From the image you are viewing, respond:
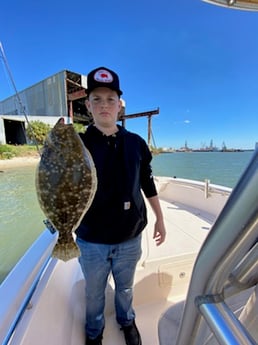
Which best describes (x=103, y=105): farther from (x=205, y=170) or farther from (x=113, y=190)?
(x=205, y=170)

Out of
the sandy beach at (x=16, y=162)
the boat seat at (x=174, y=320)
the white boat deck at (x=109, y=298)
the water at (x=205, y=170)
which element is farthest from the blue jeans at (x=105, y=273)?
the sandy beach at (x=16, y=162)

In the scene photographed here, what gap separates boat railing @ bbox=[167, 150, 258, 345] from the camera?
32 centimetres

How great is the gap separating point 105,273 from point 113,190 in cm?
46

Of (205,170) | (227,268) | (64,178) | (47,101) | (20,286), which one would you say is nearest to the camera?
(227,268)

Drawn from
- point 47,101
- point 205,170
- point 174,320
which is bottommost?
point 205,170

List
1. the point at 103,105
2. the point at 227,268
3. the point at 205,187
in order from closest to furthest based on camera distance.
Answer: the point at 227,268, the point at 103,105, the point at 205,187

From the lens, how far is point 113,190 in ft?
3.43

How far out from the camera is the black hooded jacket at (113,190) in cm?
103

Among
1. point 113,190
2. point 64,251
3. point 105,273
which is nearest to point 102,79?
point 113,190

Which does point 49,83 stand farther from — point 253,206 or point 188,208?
point 253,206

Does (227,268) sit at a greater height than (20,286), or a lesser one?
greater

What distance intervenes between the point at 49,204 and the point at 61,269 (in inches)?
35.8

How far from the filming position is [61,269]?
1.35 m

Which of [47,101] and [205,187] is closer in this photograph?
[205,187]
